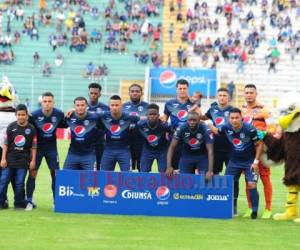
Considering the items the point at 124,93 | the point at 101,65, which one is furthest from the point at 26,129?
the point at 101,65

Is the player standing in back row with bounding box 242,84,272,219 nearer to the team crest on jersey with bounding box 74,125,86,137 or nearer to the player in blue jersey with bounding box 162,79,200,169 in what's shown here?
the player in blue jersey with bounding box 162,79,200,169

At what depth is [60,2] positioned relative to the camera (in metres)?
47.1

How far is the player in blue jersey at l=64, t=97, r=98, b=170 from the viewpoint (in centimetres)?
1381

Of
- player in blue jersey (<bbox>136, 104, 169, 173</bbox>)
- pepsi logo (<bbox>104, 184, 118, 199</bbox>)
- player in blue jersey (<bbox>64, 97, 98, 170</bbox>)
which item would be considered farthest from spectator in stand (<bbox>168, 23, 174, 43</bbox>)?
pepsi logo (<bbox>104, 184, 118, 199</bbox>)

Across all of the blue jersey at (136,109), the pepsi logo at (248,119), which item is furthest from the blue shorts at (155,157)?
the pepsi logo at (248,119)

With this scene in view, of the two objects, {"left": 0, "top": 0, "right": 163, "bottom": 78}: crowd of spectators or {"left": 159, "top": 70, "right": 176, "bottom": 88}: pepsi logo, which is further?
{"left": 0, "top": 0, "right": 163, "bottom": 78}: crowd of spectators

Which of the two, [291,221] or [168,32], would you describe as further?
[168,32]

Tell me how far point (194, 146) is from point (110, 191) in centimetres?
138

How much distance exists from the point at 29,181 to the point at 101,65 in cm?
2933

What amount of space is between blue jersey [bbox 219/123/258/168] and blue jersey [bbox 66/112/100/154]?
1.90 meters

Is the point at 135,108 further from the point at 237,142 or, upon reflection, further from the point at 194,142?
the point at 237,142

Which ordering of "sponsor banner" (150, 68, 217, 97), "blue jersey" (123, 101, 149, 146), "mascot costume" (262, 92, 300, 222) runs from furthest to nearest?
"sponsor banner" (150, 68, 217, 97) → "blue jersey" (123, 101, 149, 146) → "mascot costume" (262, 92, 300, 222)

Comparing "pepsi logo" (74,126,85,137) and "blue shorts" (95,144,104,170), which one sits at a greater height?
"pepsi logo" (74,126,85,137)

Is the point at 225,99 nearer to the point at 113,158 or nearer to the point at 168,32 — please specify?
the point at 113,158
